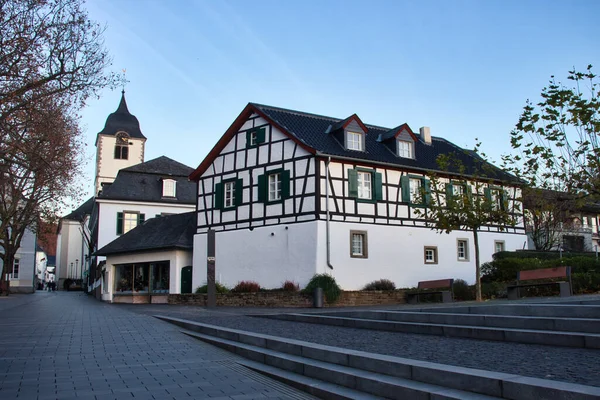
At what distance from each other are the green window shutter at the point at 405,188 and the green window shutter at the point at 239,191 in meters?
7.82

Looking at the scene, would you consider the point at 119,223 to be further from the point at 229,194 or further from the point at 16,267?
the point at 229,194

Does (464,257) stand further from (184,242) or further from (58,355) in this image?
(58,355)

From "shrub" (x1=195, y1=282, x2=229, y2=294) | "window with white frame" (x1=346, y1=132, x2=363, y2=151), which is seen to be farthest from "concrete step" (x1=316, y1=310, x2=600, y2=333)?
"window with white frame" (x1=346, y1=132, x2=363, y2=151)

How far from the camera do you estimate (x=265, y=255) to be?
27719 millimetres

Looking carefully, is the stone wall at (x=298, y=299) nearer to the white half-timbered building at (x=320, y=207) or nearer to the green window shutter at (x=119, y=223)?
the white half-timbered building at (x=320, y=207)

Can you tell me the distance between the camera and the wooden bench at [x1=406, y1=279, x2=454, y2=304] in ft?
76.9

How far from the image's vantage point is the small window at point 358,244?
2669cm

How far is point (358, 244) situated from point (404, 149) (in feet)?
21.6

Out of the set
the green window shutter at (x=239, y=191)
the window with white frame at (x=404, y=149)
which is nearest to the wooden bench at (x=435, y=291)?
the window with white frame at (x=404, y=149)

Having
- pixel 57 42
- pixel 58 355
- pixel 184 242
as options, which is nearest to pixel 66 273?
pixel 184 242

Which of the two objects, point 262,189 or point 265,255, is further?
point 262,189

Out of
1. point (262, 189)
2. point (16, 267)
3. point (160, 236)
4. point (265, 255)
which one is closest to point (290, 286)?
point (265, 255)

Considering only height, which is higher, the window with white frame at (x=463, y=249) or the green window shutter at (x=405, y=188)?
the green window shutter at (x=405, y=188)

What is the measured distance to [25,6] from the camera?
18.6 metres
